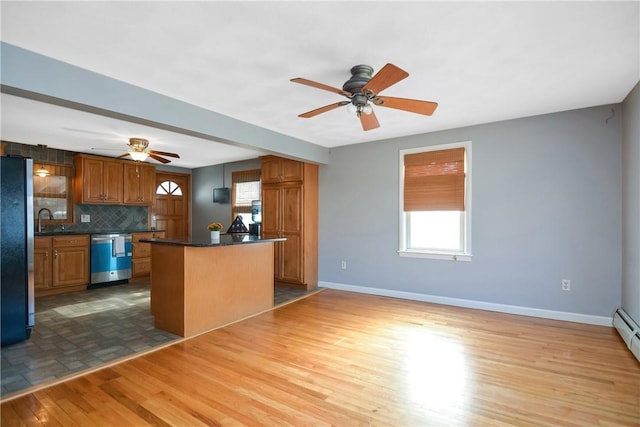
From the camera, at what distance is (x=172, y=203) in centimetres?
747

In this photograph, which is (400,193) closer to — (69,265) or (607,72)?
(607,72)

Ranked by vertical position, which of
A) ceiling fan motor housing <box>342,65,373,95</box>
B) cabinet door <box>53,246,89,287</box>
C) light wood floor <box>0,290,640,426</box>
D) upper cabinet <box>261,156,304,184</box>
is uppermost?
ceiling fan motor housing <box>342,65,373,95</box>

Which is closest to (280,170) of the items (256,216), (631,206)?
(256,216)

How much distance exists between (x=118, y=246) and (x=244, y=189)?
8.28ft

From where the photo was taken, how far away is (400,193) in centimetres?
470

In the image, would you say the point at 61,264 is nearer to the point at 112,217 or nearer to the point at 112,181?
the point at 112,217

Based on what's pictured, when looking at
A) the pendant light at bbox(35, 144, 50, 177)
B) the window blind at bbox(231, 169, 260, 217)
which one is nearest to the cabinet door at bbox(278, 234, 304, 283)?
the window blind at bbox(231, 169, 260, 217)

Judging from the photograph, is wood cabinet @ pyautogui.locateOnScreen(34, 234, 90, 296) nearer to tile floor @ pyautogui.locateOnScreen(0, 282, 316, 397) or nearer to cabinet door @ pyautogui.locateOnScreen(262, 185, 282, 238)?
tile floor @ pyautogui.locateOnScreen(0, 282, 316, 397)

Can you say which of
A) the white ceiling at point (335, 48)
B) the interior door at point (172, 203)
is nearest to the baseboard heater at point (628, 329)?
the white ceiling at point (335, 48)

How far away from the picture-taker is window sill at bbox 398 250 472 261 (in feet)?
13.8

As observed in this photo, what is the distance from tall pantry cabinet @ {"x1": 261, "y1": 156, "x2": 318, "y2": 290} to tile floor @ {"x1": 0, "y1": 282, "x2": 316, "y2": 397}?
2.17ft

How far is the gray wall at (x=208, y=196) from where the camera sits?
6980mm

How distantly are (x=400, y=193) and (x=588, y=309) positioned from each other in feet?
8.39

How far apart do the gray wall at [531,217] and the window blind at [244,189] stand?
2657 millimetres
